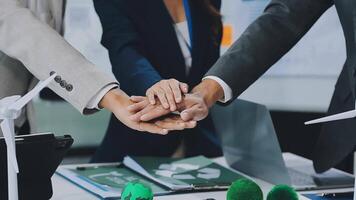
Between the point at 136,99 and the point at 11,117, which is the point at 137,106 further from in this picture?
the point at 11,117

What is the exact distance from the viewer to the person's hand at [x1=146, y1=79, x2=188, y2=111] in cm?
174

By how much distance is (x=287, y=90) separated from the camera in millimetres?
3061

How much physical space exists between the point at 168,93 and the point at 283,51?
44 centimetres

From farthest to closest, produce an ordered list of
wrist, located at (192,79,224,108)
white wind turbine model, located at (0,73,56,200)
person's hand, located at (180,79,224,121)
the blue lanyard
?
the blue lanyard
wrist, located at (192,79,224,108)
person's hand, located at (180,79,224,121)
white wind turbine model, located at (0,73,56,200)

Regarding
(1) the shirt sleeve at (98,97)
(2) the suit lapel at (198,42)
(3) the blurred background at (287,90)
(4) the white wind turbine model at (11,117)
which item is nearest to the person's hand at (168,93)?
(1) the shirt sleeve at (98,97)

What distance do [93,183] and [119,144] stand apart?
814 millimetres

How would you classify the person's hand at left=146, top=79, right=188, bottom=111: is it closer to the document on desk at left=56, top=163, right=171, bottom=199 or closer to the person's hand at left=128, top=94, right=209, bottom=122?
A: the person's hand at left=128, top=94, right=209, bottom=122

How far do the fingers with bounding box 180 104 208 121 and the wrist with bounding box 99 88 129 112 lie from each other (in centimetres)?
16

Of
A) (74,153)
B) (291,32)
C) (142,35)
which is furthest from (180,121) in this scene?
(74,153)

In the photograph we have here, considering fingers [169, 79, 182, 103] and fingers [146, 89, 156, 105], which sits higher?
fingers [169, 79, 182, 103]

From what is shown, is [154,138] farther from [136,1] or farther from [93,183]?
[93,183]

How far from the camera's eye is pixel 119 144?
2537 millimetres

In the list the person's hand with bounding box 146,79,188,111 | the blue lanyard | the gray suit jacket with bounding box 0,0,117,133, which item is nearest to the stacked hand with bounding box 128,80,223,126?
the person's hand with bounding box 146,79,188,111

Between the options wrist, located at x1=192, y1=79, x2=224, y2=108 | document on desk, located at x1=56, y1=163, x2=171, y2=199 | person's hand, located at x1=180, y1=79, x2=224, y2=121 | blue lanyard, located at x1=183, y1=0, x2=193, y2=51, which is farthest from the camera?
blue lanyard, located at x1=183, y1=0, x2=193, y2=51
